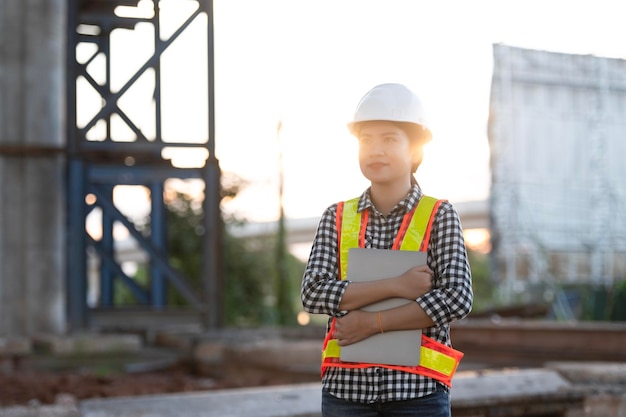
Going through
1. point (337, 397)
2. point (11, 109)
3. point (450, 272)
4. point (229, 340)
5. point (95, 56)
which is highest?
point (95, 56)

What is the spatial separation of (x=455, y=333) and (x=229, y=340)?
2.63m

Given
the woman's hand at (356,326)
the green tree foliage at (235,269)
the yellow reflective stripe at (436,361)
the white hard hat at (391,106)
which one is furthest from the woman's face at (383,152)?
the green tree foliage at (235,269)

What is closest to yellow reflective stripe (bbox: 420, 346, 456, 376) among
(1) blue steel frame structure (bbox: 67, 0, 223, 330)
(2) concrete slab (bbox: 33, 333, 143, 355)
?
(2) concrete slab (bbox: 33, 333, 143, 355)

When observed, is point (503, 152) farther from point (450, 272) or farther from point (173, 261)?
point (450, 272)

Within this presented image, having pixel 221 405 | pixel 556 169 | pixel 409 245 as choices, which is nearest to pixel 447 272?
pixel 409 245

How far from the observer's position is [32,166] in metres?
12.3

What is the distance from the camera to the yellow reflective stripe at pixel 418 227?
9.09 feet

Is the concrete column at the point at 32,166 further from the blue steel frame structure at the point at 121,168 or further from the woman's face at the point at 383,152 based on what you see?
the woman's face at the point at 383,152

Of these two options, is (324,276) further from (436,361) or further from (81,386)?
(81,386)

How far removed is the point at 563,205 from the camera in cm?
2650

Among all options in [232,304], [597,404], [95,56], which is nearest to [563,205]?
[232,304]

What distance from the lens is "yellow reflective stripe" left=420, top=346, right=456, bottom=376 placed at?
2703mm

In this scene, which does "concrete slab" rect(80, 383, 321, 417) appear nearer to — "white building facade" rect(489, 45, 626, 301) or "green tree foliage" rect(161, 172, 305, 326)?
"green tree foliage" rect(161, 172, 305, 326)

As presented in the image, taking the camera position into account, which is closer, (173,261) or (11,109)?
(11,109)
